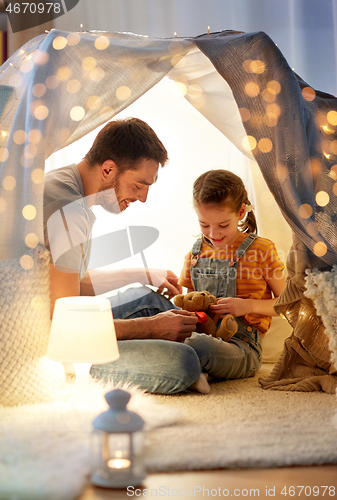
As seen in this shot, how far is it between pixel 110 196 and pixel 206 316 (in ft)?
1.71

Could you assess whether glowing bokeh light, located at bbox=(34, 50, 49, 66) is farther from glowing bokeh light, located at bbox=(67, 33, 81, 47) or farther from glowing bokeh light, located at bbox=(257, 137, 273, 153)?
glowing bokeh light, located at bbox=(257, 137, 273, 153)

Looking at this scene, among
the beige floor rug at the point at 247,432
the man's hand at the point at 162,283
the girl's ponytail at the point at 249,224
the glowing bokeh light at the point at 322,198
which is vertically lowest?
the beige floor rug at the point at 247,432

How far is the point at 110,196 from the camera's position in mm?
1504

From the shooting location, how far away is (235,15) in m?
2.19

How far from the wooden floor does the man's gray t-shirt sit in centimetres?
63

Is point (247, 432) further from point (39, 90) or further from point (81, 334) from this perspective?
point (39, 90)

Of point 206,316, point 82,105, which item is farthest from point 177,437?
point 82,105

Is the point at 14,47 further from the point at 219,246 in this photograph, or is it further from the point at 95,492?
the point at 95,492

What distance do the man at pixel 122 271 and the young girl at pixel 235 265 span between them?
0.16m

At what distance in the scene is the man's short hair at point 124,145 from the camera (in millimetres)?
1428

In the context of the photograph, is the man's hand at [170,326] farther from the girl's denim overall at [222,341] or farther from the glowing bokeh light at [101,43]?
the glowing bokeh light at [101,43]

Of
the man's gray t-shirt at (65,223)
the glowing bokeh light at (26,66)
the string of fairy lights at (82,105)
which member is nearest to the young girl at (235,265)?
the string of fairy lights at (82,105)

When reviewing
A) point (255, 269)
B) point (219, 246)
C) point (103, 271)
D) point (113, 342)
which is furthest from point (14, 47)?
point (113, 342)

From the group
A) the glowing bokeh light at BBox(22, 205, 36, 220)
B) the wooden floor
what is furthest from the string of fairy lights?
the wooden floor
